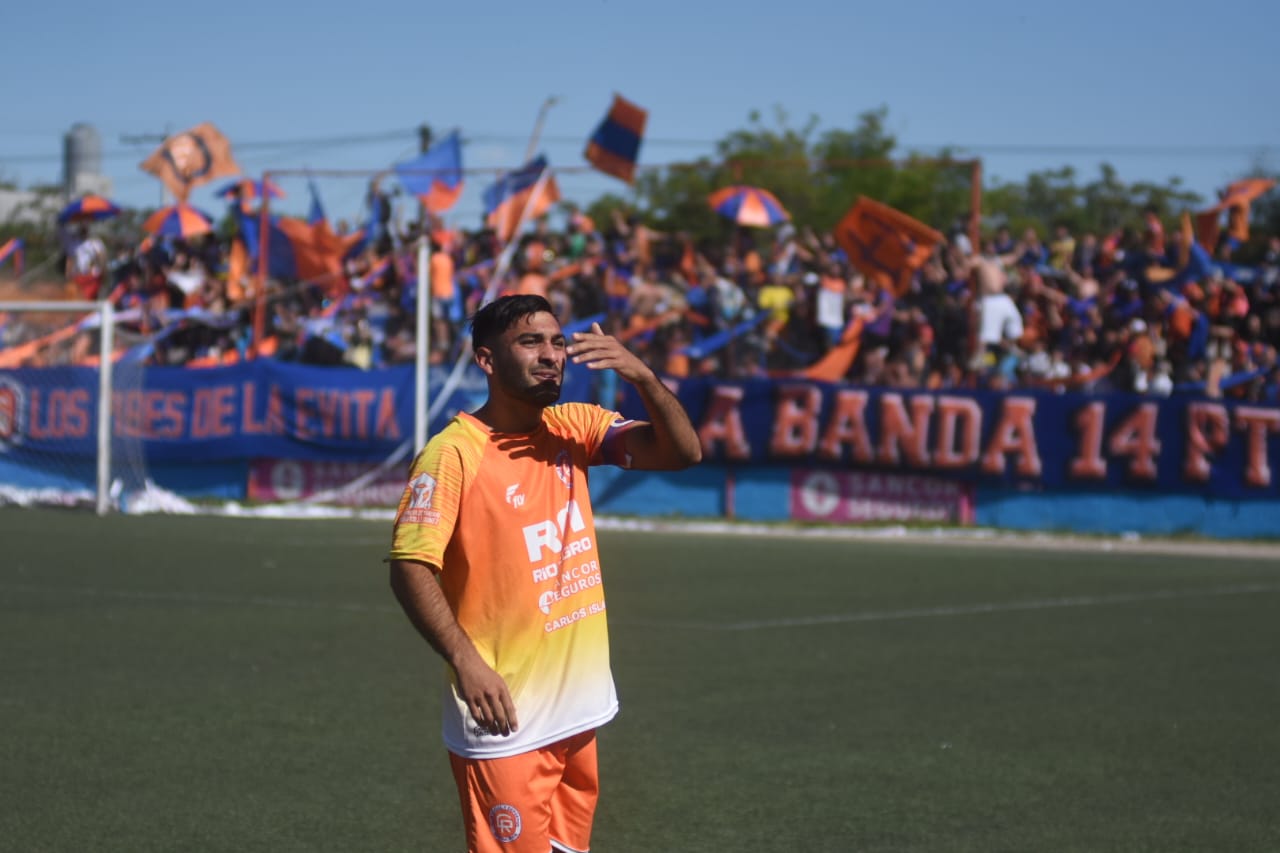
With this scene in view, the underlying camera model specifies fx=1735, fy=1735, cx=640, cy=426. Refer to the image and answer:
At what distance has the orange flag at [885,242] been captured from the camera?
21.7 meters

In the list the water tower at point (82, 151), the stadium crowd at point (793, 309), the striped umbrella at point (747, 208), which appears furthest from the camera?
the water tower at point (82, 151)

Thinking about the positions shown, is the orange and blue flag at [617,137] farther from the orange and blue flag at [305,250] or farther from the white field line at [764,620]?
the white field line at [764,620]

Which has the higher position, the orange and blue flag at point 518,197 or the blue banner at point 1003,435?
the orange and blue flag at point 518,197

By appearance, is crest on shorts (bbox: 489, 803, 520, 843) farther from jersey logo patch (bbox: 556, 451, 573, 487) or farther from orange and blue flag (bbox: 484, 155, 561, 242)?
orange and blue flag (bbox: 484, 155, 561, 242)

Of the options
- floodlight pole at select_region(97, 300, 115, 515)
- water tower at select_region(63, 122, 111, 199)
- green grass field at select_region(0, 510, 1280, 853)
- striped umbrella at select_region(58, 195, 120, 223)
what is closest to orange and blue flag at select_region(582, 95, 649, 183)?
floodlight pole at select_region(97, 300, 115, 515)

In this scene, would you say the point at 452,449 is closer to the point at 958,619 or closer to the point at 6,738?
the point at 6,738

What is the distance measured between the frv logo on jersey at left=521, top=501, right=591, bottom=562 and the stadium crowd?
55.0 ft

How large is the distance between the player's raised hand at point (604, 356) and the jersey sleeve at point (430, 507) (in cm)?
39

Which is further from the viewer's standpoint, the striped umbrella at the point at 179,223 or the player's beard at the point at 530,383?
the striped umbrella at the point at 179,223

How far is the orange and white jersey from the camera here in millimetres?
4004

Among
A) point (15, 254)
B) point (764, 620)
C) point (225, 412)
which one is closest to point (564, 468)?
point (764, 620)

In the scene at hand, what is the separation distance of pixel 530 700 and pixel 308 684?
5565 mm

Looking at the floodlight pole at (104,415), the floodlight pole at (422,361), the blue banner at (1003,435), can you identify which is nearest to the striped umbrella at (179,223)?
the floodlight pole at (104,415)

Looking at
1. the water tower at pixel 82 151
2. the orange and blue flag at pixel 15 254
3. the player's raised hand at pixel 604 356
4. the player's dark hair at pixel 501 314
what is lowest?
the player's raised hand at pixel 604 356
